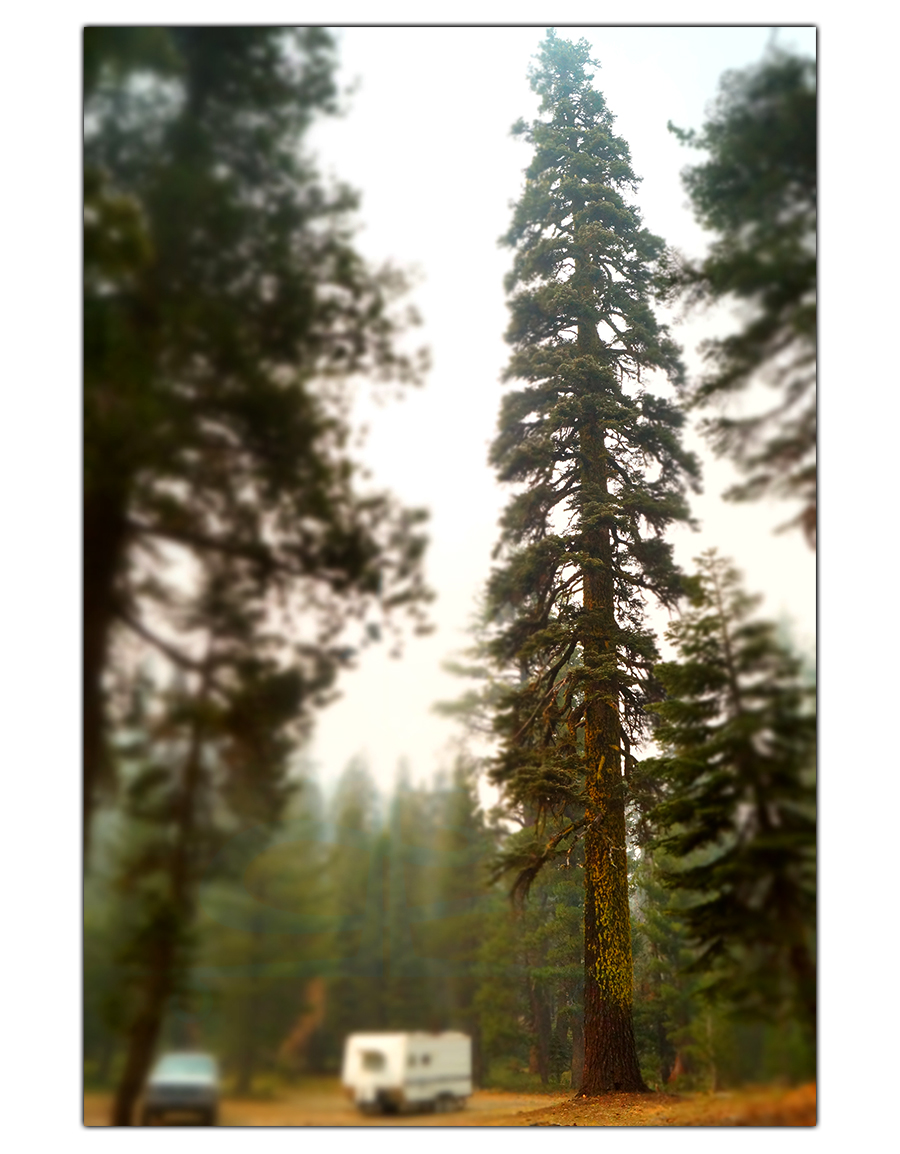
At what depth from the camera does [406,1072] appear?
5.28 m

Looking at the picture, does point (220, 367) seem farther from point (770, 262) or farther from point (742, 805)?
point (742, 805)

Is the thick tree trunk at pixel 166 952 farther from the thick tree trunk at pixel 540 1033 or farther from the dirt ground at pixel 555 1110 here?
the thick tree trunk at pixel 540 1033

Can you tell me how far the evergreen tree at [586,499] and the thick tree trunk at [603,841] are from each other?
10mm

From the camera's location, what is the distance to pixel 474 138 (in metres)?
6.36

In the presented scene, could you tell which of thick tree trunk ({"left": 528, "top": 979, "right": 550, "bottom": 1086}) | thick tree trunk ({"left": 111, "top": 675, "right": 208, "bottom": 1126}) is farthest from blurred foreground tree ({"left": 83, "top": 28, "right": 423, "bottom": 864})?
thick tree trunk ({"left": 528, "top": 979, "right": 550, "bottom": 1086})

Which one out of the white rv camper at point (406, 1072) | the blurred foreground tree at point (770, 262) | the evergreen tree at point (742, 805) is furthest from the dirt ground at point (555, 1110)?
the blurred foreground tree at point (770, 262)

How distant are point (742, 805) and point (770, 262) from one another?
134 inches

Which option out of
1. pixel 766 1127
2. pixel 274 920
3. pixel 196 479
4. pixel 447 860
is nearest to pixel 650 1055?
pixel 766 1127

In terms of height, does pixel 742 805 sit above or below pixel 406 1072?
above

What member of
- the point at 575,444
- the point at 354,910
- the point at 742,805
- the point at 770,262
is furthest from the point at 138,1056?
the point at 770,262

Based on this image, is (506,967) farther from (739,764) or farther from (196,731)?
(196,731)

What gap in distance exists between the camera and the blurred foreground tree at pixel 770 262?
19.3 ft

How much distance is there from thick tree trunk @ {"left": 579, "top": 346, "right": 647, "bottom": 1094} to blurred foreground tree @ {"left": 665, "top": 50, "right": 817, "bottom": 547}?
3.47 ft

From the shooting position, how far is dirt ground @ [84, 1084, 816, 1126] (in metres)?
5.11
